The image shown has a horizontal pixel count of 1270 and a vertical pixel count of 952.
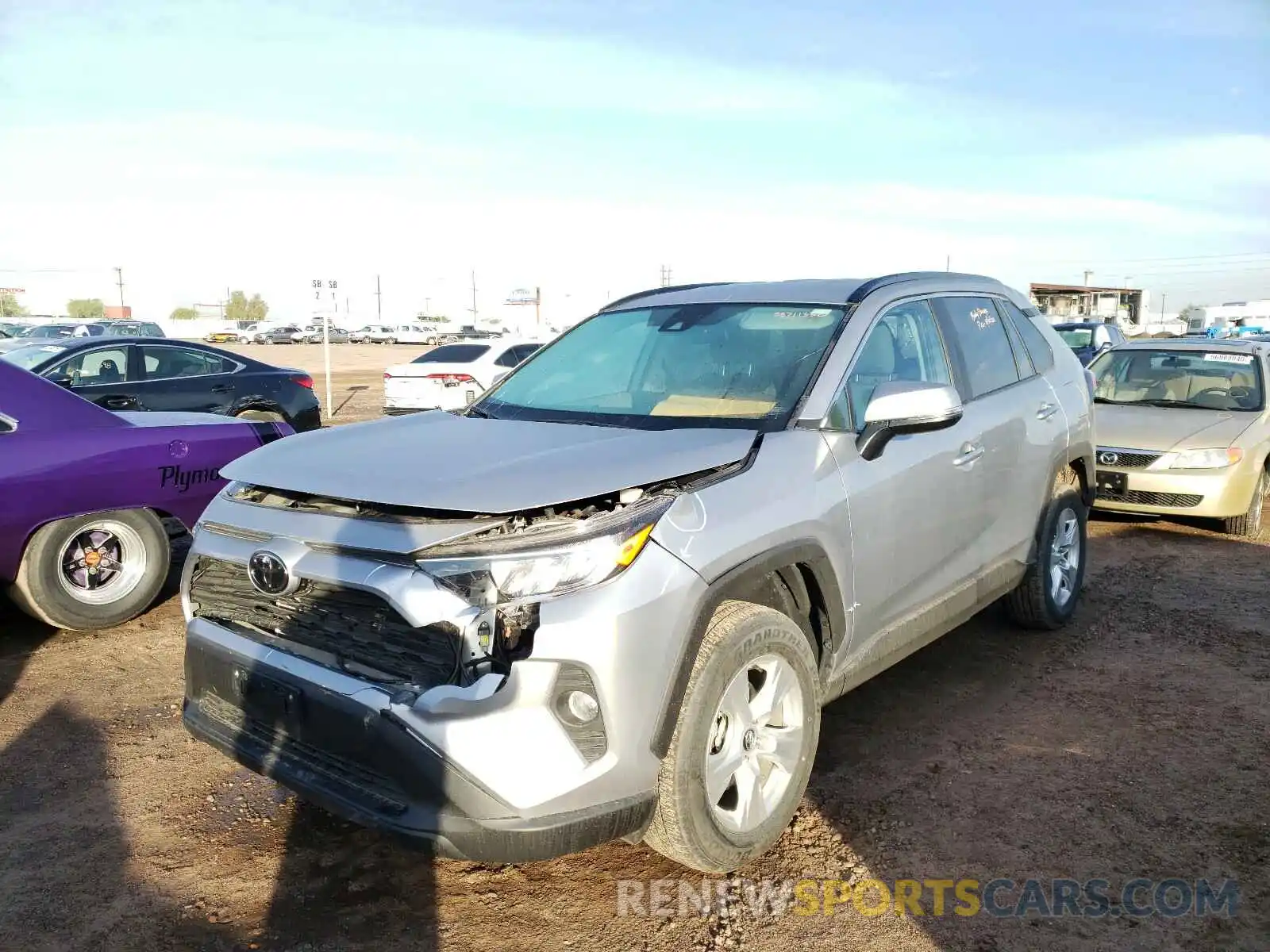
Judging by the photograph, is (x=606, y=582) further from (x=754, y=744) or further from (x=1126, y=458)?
(x=1126, y=458)

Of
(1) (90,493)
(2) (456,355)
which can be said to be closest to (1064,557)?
(1) (90,493)

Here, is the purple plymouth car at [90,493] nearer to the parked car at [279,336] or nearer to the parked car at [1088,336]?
the parked car at [1088,336]

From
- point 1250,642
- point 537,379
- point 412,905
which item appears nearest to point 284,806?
point 412,905

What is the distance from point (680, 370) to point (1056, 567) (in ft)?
8.61

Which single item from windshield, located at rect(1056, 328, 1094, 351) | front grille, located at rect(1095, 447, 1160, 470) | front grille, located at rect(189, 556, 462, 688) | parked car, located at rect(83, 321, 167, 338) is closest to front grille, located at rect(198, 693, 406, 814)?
front grille, located at rect(189, 556, 462, 688)

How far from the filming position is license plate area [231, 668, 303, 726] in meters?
2.70

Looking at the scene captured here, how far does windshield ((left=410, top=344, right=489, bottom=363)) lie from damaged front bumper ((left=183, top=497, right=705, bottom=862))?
1267cm

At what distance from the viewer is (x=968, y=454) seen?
4031mm

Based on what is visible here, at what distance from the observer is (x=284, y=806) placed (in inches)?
136

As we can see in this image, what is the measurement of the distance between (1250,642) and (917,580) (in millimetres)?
2631

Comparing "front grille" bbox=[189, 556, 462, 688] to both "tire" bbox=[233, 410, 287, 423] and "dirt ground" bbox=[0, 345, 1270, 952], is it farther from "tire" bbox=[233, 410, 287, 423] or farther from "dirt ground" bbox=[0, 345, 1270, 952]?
"tire" bbox=[233, 410, 287, 423]

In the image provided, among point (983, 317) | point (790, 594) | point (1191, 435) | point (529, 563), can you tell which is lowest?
point (1191, 435)

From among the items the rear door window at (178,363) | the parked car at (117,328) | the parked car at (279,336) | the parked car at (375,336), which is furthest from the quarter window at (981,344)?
the parked car at (375,336)

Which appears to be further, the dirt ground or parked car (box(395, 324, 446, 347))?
parked car (box(395, 324, 446, 347))
